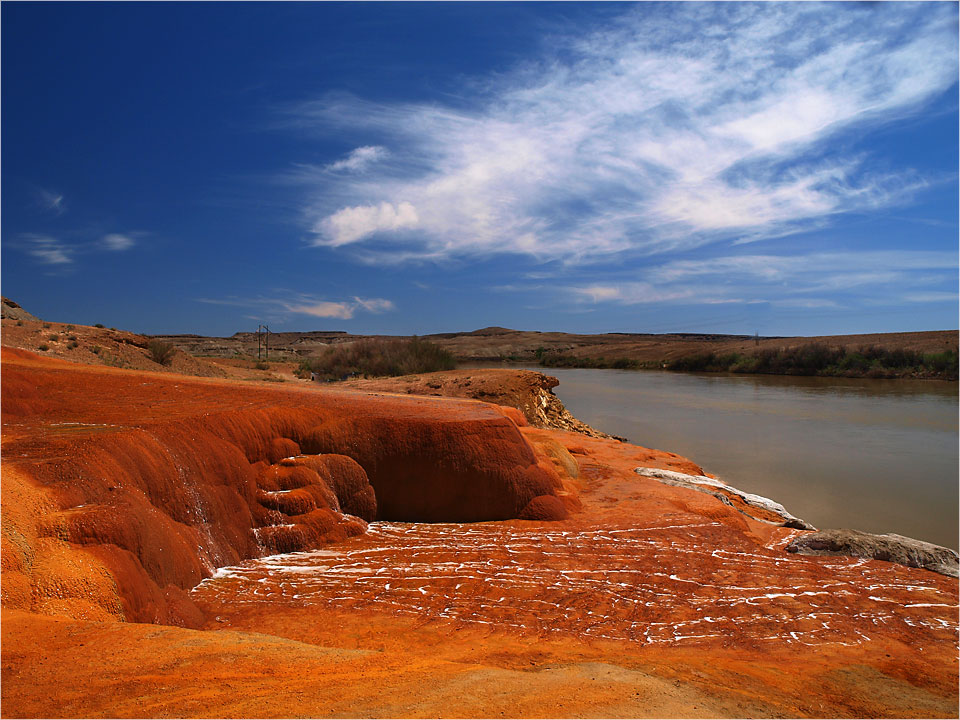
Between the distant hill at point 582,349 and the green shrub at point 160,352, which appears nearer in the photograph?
the green shrub at point 160,352

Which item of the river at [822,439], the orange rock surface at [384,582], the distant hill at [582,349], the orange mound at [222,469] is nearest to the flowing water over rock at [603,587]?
the orange rock surface at [384,582]

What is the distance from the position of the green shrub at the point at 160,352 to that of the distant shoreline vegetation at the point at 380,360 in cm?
901

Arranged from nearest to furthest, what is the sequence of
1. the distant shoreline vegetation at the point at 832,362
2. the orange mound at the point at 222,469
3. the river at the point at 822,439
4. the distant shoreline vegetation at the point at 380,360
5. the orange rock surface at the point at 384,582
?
the orange rock surface at the point at 384,582, the orange mound at the point at 222,469, the river at the point at 822,439, the distant shoreline vegetation at the point at 380,360, the distant shoreline vegetation at the point at 832,362

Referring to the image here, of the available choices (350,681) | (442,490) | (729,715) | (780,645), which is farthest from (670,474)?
(350,681)

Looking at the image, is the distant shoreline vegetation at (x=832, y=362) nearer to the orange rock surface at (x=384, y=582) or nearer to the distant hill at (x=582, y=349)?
the distant hill at (x=582, y=349)

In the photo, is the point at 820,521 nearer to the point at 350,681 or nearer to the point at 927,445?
the point at 927,445

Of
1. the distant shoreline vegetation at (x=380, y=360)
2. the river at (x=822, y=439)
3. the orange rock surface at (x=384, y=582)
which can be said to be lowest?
the river at (x=822, y=439)

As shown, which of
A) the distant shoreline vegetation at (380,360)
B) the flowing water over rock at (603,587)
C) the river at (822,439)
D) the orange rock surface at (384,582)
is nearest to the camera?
the orange rock surface at (384,582)

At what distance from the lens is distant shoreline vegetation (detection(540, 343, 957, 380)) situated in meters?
41.5

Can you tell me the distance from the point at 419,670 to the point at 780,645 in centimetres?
373

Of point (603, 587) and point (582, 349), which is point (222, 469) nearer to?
point (603, 587)

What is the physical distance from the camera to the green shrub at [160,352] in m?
20.9

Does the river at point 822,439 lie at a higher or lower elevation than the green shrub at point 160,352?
lower

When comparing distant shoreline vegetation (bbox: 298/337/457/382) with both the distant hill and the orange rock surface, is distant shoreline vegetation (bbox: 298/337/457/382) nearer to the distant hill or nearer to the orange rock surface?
the distant hill
